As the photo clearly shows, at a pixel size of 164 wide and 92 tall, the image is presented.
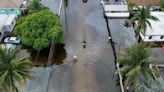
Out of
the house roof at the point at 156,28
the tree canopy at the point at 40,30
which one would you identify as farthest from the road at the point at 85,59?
the house roof at the point at 156,28

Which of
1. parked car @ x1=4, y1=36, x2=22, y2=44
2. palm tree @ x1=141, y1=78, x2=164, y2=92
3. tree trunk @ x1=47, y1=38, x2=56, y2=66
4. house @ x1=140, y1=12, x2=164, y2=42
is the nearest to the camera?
palm tree @ x1=141, y1=78, x2=164, y2=92

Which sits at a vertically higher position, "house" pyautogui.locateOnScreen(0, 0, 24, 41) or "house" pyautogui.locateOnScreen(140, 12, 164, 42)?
"house" pyautogui.locateOnScreen(0, 0, 24, 41)

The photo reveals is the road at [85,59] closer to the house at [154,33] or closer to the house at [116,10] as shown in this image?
the house at [116,10]

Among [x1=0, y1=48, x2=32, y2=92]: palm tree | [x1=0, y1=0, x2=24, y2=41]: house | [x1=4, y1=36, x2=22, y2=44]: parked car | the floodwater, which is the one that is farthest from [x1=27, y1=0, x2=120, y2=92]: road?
[x1=0, y1=0, x2=24, y2=41]: house

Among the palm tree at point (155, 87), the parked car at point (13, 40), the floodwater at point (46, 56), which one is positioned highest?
the parked car at point (13, 40)

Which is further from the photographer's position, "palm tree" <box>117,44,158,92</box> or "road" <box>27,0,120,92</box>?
"road" <box>27,0,120,92</box>

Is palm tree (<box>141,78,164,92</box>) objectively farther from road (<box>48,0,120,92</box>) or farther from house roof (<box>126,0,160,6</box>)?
house roof (<box>126,0,160,6</box>)
